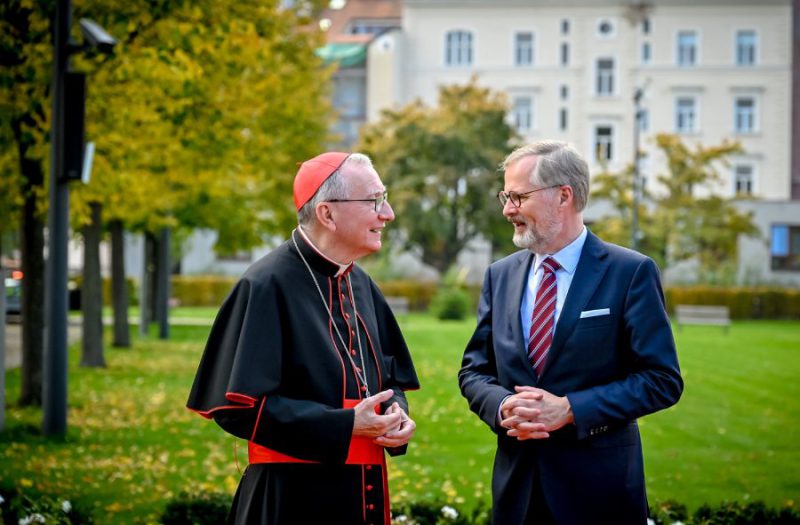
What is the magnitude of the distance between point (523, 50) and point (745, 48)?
500 inches

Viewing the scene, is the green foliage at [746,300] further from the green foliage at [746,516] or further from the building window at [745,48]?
the green foliage at [746,516]

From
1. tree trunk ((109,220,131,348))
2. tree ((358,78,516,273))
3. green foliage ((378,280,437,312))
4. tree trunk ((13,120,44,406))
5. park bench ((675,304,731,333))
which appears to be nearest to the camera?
tree trunk ((13,120,44,406))

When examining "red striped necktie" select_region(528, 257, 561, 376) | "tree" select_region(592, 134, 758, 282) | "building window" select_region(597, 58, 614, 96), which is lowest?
"red striped necktie" select_region(528, 257, 561, 376)

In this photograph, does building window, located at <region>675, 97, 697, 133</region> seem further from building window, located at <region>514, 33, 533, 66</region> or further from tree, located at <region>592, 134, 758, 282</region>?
tree, located at <region>592, 134, 758, 282</region>

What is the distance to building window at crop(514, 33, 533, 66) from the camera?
202 feet

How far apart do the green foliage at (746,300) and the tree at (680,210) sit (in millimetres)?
1764

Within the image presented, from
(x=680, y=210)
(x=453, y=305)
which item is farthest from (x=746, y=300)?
(x=453, y=305)

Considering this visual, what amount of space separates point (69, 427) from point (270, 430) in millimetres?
8530

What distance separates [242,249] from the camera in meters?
29.1

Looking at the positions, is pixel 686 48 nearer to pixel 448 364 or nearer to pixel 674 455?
pixel 448 364

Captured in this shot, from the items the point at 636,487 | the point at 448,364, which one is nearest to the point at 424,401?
the point at 448,364

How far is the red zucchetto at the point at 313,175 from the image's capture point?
4215mm

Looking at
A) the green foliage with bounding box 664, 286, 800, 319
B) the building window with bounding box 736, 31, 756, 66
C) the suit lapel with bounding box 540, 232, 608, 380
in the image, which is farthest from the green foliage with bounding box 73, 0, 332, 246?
the building window with bounding box 736, 31, 756, 66

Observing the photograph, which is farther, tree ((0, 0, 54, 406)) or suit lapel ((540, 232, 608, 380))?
tree ((0, 0, 54, 406))
